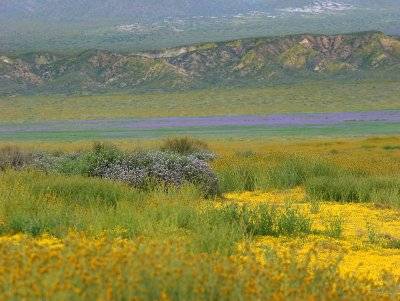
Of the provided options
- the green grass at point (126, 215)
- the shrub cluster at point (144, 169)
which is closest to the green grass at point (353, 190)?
the shrub cluster at point (144, 169)

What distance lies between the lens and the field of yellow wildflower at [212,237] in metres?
6.11

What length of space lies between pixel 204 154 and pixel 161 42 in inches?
5188

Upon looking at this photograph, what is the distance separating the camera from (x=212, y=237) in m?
9.88

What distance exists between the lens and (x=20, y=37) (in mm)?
164000

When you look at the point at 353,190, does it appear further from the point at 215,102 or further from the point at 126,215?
the point at 215,102

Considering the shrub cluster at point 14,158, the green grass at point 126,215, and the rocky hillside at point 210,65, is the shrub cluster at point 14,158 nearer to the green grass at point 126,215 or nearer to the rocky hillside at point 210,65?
the green grass at point 126,215

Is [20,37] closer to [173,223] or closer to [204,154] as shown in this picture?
[204,154]

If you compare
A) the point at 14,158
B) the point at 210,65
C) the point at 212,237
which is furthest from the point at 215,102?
the point at 212,237

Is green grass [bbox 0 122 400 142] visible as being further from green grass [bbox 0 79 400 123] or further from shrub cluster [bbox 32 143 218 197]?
shrub cluster [bbox 32 143 218 197]

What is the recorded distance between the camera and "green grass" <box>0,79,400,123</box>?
272 feet

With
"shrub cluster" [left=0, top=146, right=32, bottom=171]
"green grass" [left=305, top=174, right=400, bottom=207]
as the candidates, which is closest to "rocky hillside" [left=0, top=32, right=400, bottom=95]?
"shrub cluster" [left=0, top=146, right=32, bottom=171]

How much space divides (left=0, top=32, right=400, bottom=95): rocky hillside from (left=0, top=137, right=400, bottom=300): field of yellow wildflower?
8949 cm

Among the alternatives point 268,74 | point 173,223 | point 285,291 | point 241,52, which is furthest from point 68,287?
point 241,52

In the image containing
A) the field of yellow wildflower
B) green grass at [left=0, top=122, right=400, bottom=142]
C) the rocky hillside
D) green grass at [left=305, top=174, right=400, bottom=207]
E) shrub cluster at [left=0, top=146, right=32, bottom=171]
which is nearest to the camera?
the field of yellow wildflower
